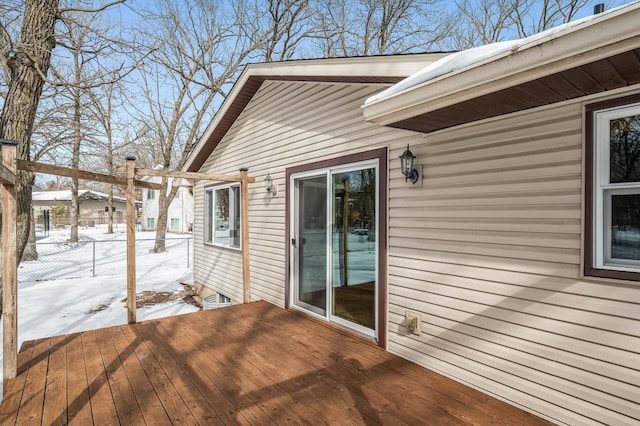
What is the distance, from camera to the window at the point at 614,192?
202 cm

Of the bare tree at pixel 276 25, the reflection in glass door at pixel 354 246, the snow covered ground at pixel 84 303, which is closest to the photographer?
the reflection in glass door at pixel 354 246

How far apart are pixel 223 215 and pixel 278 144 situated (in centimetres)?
238

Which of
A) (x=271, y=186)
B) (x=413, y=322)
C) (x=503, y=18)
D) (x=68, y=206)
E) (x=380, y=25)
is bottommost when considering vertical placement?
(x=413, y=322)

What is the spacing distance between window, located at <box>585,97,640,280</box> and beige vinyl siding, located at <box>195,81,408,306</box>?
1.42 m

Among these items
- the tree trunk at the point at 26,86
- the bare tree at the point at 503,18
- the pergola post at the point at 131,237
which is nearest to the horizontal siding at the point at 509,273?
the pergola post at the point at 131,237

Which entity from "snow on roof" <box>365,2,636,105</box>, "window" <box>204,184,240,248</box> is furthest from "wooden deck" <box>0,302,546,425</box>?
"window" <box>204,184,240,248</box>

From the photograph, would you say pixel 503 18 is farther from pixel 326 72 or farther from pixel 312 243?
pixel 312 243

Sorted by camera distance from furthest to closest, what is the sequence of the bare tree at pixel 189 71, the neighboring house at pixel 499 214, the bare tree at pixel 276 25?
1. the bare tree at pixel 189 71
2. the bare tree at pixel 276 25
3. the neighboring house at pixel 499 214

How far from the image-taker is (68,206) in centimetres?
3366

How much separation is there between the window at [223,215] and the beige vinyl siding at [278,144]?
303 mm

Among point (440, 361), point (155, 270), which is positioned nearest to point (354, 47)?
point (155, 270)

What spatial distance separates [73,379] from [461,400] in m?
3.10

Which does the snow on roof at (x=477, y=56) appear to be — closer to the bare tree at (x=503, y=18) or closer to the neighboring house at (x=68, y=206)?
the bare tree at (x=503, y=18)

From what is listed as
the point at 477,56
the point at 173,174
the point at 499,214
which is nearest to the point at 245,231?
the point at 173,174
